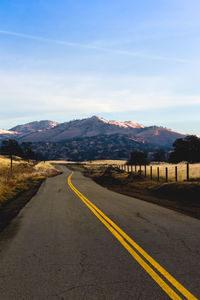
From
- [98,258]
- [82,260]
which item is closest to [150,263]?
[98,258]

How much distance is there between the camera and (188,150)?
8581 centimetres

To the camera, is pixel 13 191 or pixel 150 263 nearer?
pixel 150 263

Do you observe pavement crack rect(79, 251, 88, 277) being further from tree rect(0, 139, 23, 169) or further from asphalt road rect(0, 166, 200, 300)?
tree rect(0, 139, 23, 169)

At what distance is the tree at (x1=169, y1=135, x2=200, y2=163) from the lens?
83.5 meters

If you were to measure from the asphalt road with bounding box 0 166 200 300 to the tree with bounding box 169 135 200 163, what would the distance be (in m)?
77.7

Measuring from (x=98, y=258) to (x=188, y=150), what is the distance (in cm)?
8456

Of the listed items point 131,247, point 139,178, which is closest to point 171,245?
point 131,247

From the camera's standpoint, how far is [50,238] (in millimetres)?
7465

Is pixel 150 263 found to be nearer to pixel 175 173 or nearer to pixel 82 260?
pixel 82 260

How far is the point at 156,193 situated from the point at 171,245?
46.0 feet

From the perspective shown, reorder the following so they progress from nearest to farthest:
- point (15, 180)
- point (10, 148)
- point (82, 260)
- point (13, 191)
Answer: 1. point (82, 260)
2. point (13, 191)
3. point (15, 180)
4. point (10, 148)

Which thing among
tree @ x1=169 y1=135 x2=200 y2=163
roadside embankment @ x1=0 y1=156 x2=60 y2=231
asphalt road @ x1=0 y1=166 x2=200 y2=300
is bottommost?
roadside embankment @ x1=0 y1=156 x2=60 y2=231

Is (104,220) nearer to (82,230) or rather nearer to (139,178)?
(82,230)

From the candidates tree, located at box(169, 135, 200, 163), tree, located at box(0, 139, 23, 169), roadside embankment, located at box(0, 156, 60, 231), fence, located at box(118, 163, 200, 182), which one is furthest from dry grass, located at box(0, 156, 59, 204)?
tree, located at box(0, 139, 23, 169)
